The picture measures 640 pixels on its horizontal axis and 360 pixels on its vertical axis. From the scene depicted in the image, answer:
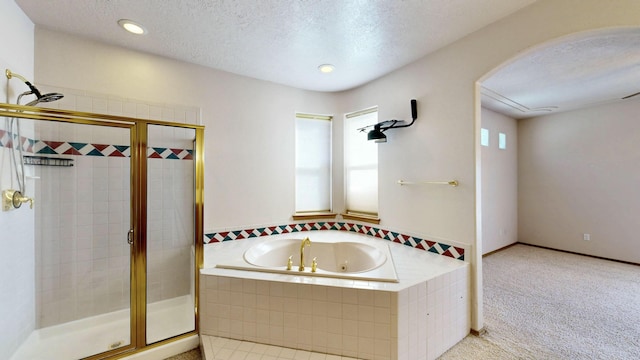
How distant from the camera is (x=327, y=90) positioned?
303 cm

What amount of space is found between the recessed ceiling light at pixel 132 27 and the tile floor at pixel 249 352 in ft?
7.77

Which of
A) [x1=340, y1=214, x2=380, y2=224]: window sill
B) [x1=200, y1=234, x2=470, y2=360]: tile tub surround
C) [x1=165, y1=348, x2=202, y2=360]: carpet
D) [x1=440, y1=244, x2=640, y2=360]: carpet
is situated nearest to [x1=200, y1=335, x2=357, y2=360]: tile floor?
[x1=200, y1=234, x2=470, y2=360]: tile tub surround

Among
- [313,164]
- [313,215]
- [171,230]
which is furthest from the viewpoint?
[313,164]

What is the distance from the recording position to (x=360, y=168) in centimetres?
299

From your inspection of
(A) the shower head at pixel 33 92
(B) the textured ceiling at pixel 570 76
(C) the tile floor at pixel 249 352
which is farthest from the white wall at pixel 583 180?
(A) the shower head at pixel 33 92

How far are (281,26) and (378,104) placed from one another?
4.45ft

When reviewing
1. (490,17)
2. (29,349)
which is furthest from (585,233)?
(29,349)

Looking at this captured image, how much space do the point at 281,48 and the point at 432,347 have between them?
2589mm

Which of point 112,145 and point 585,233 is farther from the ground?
point 112,145

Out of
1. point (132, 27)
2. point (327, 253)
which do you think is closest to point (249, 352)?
point (327, 253)

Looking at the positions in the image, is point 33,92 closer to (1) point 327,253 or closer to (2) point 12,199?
(2) point 12,199

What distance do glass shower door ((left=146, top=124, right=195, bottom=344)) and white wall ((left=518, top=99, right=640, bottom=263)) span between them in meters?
5.59

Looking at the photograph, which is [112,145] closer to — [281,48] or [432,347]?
[281,48]

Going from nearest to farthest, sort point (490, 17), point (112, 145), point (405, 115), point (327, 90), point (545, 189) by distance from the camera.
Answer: point (490, 17) < point (112, 145) < point (405, 115) < point (327, 90) < point (545, 189)
